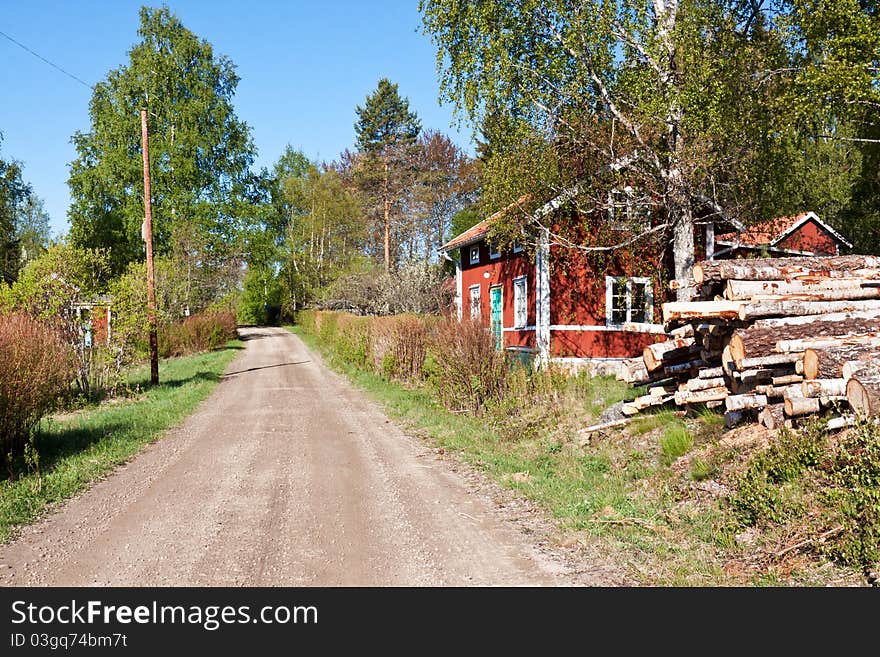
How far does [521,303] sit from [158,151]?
23408 millimetres

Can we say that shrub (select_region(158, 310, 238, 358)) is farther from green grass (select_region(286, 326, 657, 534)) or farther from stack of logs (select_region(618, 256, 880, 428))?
stack of logs (select_region(618, 256, 880, 428))

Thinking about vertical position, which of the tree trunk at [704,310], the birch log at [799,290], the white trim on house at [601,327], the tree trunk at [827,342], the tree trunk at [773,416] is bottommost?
the tree trunk at [773,416]

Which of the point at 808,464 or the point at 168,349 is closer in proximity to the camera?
the point at 808,464

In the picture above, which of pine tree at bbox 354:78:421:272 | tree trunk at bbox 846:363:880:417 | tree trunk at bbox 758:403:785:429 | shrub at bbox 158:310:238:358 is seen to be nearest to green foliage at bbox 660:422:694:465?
tree trunk at bbox 758:403:785:429

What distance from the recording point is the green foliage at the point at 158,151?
113 feet

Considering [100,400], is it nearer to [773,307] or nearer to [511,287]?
[511,287]

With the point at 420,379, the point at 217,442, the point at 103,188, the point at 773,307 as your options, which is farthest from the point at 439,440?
the point at 103,188

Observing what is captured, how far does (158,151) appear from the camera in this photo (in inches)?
1377

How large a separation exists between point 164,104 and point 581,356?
2792 cm

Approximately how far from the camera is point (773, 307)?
700 centimetres

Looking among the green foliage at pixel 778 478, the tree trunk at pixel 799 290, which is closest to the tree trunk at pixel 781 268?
the tree trunk at pixel 799 290

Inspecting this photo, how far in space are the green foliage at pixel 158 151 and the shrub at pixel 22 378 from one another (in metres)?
26.4

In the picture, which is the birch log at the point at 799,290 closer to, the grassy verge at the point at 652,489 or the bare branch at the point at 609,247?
the grassy verge at the point at 652,489
